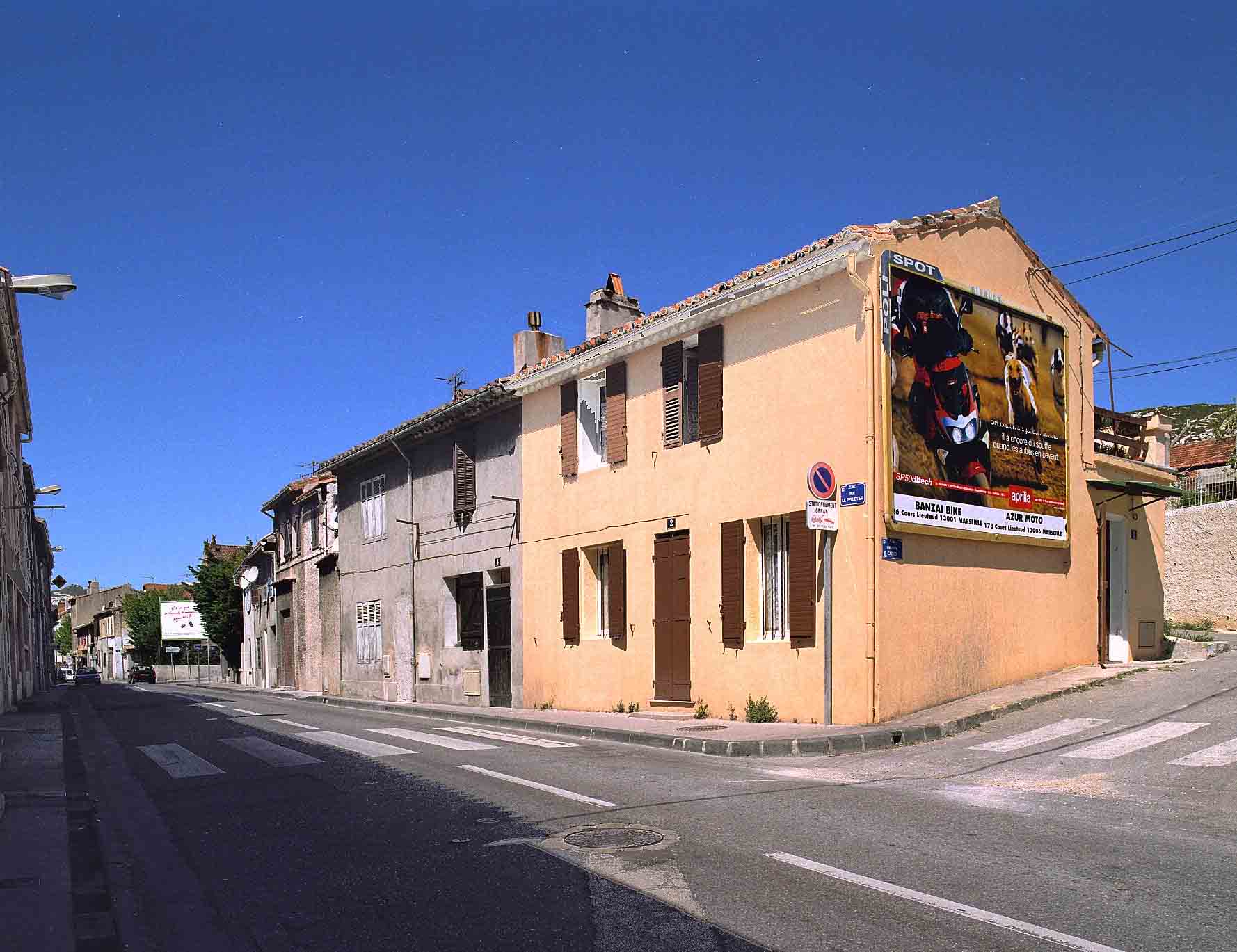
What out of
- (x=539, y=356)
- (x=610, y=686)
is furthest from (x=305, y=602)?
(x=610, y=686)

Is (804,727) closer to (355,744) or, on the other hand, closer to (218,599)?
(355,744)

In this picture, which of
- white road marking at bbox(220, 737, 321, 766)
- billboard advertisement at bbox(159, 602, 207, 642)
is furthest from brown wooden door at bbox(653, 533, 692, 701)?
billboard advertisement at bbox(159, 602, 207, 642)

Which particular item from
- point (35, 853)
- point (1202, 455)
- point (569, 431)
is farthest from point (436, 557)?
point (1202, 455)

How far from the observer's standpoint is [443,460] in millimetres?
24156

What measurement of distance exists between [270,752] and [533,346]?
508 inches

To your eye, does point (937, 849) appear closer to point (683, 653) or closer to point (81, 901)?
point (81, 901)

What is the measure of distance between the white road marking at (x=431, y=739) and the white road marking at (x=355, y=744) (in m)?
0.52

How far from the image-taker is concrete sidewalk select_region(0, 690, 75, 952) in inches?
201

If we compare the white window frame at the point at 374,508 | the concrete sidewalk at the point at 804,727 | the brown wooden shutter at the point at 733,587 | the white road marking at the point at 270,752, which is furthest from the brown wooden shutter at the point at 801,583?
the white window frame at the point at 374,508

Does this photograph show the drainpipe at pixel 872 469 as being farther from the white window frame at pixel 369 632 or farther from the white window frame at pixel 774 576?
the white window frame at pixel 369 632

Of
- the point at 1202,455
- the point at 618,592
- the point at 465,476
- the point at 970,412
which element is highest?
the point at 1202,455

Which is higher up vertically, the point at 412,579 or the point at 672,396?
the point at 672,396

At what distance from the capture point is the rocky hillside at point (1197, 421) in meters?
43.2

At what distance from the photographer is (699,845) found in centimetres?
639
